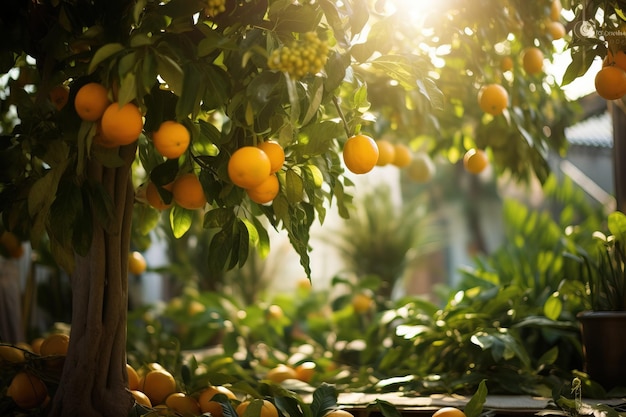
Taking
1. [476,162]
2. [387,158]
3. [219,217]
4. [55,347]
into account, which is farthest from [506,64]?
[55,347]

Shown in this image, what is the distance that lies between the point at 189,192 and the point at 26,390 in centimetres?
54

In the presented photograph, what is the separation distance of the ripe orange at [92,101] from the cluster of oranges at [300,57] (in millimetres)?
251

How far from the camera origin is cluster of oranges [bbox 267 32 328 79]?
2.82 ft

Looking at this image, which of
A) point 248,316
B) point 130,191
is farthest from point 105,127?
point 248,316

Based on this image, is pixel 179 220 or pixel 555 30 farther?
pixel 555 30

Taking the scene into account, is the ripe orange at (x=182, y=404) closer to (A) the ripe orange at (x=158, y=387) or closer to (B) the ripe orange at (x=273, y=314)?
(A) the ripe orange at (x=158, y=387)

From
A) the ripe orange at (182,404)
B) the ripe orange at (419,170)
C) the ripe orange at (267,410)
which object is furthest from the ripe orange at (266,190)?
the ripe orange at (419,170)

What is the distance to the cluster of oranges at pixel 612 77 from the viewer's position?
1195 millimetres

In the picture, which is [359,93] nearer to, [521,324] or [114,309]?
[114,309]

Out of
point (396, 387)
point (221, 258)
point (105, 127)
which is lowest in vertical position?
point (396, 387)

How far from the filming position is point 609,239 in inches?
59.2

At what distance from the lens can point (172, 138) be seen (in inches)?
37.9

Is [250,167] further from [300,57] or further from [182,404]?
[182,404]

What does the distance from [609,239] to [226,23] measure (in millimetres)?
1015
